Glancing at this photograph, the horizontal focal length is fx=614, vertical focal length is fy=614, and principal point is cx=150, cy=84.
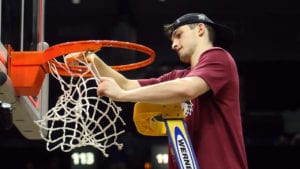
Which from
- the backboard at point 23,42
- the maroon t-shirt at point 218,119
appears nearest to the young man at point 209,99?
the maroon t-shirt at point 218,119

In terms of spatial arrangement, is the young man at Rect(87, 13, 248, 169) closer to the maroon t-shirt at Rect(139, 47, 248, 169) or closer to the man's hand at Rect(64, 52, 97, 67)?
the maroon t-shirt at Rect(139, 47, 248, 169)

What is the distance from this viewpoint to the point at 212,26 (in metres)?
2.13

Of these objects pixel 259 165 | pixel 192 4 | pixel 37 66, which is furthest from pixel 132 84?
pixel 259 165

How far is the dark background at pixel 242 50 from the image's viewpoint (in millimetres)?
6980

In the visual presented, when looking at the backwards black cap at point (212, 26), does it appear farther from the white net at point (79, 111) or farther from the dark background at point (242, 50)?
the dark background at point (242, 50)

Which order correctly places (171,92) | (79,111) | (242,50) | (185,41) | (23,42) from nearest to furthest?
(171,92), (185,41), (79,111), (23,42), (242,50)

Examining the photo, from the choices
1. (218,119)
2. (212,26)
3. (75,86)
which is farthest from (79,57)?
(218,119)

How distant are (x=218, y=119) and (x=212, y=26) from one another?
36 cm

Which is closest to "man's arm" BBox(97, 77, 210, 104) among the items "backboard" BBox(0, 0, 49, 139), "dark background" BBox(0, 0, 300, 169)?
"backboard" BBox(0, 0, 49, 139)

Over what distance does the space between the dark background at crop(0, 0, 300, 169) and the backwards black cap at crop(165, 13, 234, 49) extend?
4.47 meters

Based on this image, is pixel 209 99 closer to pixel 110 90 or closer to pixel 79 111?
pixel 110 90

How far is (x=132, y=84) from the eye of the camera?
2.48 metres

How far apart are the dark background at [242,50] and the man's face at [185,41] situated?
450 cm

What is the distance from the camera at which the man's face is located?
209 cm
